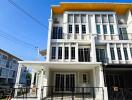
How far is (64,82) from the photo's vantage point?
1436 centimetres

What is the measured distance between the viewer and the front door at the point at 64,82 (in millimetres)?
14117

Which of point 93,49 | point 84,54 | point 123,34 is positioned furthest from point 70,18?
point 123,34

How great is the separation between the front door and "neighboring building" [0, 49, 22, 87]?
31.6m

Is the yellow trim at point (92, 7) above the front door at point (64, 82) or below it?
above

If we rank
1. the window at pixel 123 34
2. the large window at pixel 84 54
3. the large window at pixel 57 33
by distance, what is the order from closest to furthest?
1. the large window at pixel 84 54
2. the large window at pixel 57 33
3. the window at pixel 123 34

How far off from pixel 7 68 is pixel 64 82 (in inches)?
1414

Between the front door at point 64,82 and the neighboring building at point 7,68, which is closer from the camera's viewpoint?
the front door at point 64,82

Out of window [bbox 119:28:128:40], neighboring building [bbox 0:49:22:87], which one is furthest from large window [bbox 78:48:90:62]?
neighboring building [bbox 0:49:22:87]

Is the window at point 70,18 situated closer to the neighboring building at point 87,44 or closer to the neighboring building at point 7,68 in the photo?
the neighboring building at point 87,44

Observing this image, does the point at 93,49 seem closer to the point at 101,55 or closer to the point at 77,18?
the point at 101,55

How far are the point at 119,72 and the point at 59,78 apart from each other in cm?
692

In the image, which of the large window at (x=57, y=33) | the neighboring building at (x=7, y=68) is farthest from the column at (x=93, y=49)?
the neighboring building at (x=7, y=68)

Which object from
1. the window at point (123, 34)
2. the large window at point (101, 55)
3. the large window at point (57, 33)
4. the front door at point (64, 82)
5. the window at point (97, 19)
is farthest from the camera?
the window at point (97, 19)

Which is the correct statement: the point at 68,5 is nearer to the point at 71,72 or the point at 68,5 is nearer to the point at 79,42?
the point at 79,42
